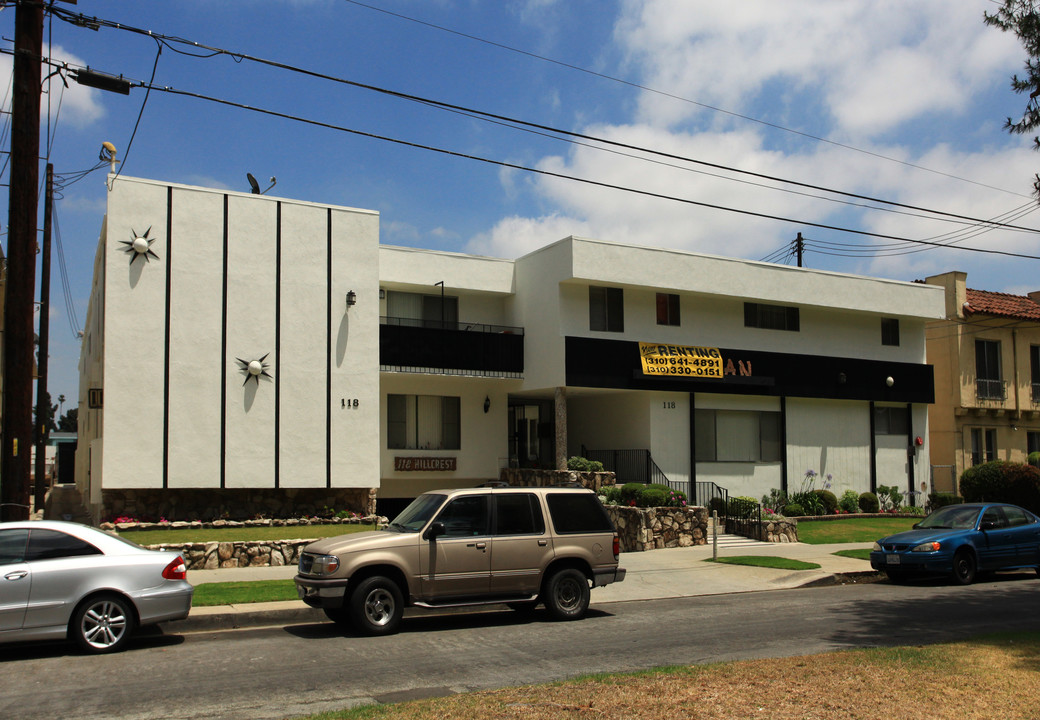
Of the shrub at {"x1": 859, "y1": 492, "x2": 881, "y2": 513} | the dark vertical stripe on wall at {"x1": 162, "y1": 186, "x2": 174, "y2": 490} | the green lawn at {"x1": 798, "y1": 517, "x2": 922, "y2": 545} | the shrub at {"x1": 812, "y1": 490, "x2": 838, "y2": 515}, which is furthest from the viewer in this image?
the shrub at {"x1": 859, "y1": 492, "x2": 881, "y2": 513}

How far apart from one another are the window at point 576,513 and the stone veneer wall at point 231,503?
1146 centimetres

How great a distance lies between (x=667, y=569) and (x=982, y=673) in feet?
34.2

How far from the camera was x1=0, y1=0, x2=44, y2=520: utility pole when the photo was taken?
12.7 metres

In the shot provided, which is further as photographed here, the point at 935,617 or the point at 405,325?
the point at 405,325

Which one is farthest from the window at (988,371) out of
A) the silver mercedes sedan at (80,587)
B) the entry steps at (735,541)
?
the silver mercedes sedan at (80,587)

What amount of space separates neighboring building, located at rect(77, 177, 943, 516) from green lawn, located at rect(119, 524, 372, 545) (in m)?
1.13

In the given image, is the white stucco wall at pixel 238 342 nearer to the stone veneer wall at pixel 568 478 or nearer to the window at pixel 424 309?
the window at pixel 424 309

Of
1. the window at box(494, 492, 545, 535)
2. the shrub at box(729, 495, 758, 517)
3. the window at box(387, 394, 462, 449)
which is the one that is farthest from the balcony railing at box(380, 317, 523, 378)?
the window at box(494, 492, 545, 535)

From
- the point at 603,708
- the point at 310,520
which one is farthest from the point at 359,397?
the point at 603,708

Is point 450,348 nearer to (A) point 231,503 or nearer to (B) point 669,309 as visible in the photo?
(B) point 669,309

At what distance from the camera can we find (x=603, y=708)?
705 cm

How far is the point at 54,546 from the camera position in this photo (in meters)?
10.2

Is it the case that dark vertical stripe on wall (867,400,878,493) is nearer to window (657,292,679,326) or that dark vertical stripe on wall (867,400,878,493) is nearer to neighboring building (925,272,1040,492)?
neighboring building (925,272,1040,492)

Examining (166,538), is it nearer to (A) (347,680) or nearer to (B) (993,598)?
(A) (347,680)
